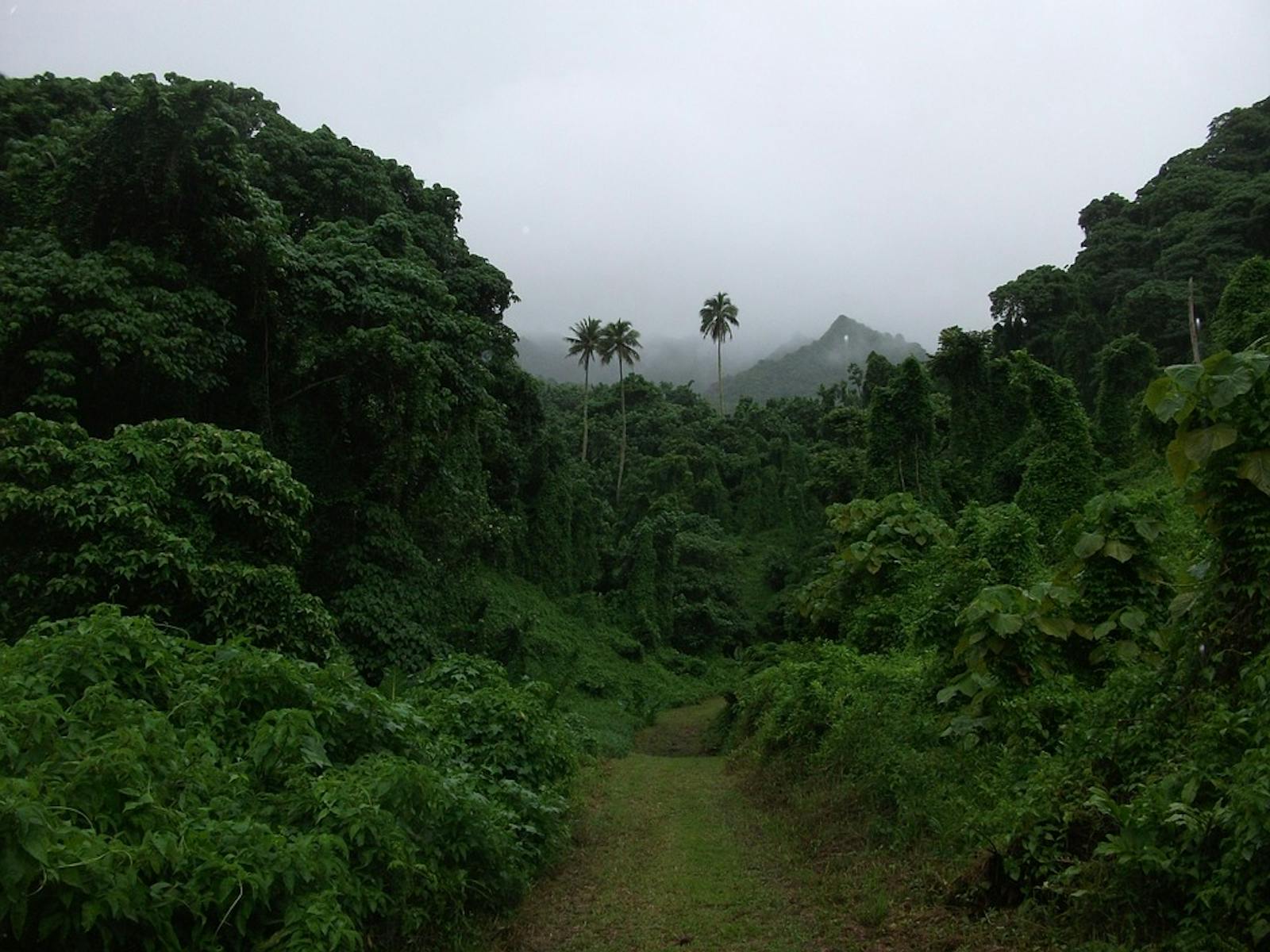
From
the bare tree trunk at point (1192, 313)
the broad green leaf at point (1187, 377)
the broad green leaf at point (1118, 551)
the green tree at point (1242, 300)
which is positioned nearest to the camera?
the broad green leaf at point (1187, 377)

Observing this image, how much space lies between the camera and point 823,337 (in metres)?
139

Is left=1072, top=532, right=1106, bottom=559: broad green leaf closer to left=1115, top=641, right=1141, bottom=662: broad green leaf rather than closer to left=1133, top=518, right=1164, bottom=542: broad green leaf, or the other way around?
left=1133, top=518, right=1164, bottom=542: broad green leaf

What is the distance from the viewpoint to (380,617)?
1281 centimetres

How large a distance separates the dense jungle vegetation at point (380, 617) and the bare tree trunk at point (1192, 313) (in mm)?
6666

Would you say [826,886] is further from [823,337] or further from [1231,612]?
[823,337]

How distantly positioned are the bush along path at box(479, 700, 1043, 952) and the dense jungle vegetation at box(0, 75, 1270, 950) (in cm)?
42

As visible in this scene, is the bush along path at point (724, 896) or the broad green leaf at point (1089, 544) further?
the broad green leaf at point (1089, 544)

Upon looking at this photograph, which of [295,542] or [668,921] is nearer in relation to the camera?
[668,921]

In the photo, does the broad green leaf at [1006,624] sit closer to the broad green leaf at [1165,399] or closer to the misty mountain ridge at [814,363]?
the broad green leaf at [1165,399]

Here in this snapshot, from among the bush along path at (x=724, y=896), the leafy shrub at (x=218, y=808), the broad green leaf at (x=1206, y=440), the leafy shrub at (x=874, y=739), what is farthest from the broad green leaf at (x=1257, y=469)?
the leafy shrub at (x=218, y=808)

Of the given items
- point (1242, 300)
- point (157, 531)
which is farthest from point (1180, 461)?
point (1242, 300)

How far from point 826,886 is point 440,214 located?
909 inches

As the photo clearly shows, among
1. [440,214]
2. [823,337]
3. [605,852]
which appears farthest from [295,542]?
[823,337]

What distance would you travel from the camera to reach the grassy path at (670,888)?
5.92 metres
